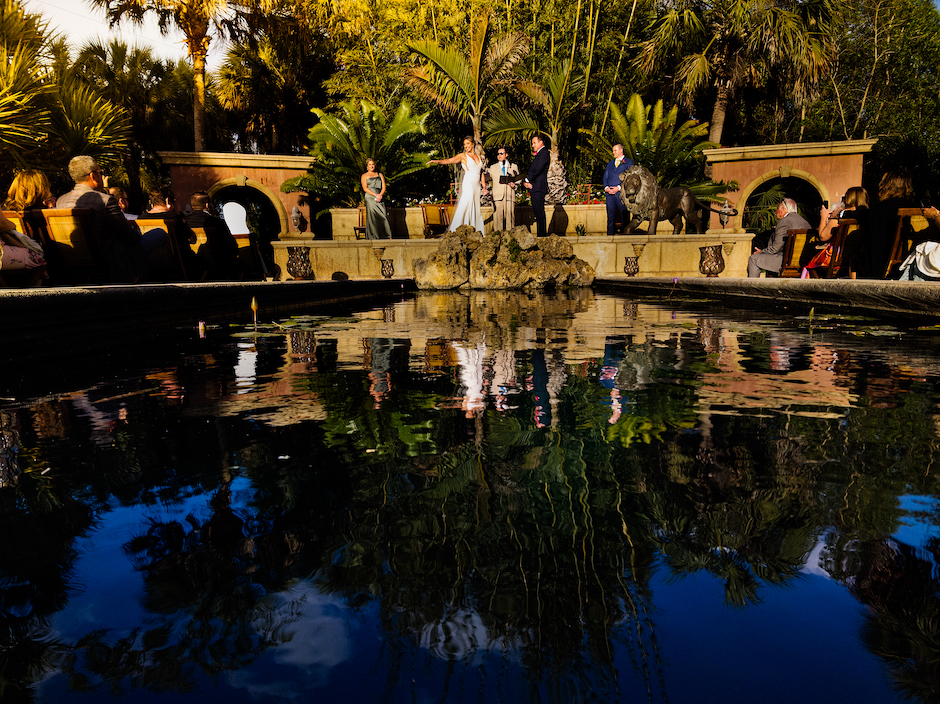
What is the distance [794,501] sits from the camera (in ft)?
4.35

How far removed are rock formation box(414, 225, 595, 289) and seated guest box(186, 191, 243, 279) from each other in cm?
320

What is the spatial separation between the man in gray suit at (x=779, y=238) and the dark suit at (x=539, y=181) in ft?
16.9

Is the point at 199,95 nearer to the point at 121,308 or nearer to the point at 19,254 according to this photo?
the point at 19,254

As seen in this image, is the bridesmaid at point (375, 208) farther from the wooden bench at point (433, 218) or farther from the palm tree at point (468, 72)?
the palm tree at point (468, 72)

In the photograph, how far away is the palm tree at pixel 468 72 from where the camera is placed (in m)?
15.9

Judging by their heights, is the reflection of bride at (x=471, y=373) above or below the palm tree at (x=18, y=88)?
below

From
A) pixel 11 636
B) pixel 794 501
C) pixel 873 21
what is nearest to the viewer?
pixel 11 636

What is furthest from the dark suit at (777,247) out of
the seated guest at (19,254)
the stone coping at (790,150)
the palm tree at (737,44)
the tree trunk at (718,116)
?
the tree trunk at (718,116)

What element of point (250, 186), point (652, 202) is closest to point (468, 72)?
point (652, 202)

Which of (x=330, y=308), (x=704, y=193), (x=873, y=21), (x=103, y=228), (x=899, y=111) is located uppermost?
(x=873, y=21)

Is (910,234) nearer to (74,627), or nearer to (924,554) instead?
(924,554)

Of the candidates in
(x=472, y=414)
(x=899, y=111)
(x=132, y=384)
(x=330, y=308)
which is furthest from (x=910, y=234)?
(x=899, y=111)

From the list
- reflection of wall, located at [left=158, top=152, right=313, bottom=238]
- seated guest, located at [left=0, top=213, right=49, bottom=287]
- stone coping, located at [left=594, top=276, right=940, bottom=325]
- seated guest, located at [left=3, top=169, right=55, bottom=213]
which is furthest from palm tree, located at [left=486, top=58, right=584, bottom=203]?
seated guest, located at [left=0, top=213, right=49, bottom=287]

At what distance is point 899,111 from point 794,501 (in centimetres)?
2964
